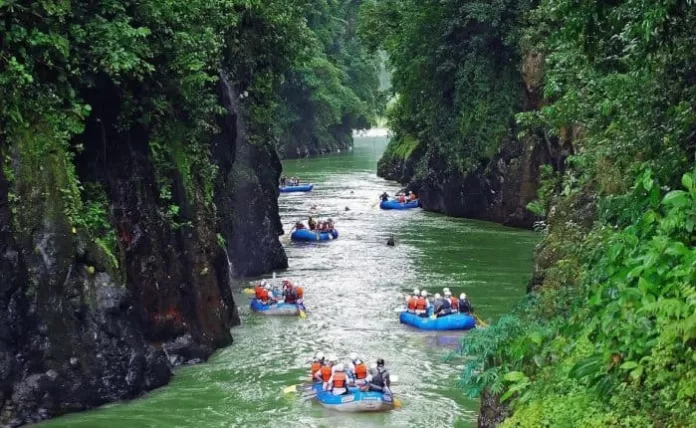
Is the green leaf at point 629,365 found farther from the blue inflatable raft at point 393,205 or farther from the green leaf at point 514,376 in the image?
the blue inflatable raft at point 393,205

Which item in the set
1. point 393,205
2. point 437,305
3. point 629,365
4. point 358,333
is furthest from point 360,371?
point 393,205

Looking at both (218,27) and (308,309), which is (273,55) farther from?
(308,309)

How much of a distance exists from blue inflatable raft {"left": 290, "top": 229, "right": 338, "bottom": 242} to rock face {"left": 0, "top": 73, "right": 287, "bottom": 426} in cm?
1276

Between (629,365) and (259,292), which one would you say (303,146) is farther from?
(629,365)

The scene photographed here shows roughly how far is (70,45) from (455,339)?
31.4 feet

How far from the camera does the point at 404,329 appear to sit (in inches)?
797

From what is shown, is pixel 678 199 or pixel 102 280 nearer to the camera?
pixel 678 199

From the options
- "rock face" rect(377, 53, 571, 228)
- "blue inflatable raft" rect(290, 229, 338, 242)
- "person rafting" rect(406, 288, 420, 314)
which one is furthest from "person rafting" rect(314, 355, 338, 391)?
"blue inflatable raft" rect(290, 229, 338, 242)

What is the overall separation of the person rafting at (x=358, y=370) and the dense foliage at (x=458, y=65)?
1939cm

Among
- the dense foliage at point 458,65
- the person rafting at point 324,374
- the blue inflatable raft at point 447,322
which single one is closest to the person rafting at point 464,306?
the blue inflatable raft at point 447,322

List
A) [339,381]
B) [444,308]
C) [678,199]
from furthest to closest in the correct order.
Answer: [444,308] → [339,381] → [678,199]

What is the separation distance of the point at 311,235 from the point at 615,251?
24791 mm

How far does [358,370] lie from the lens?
624 inches

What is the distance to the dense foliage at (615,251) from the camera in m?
6.93
